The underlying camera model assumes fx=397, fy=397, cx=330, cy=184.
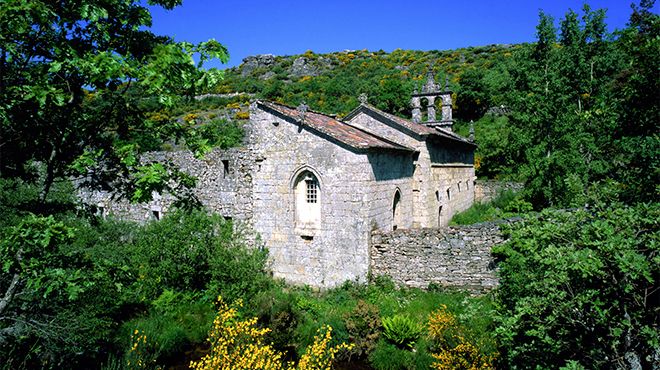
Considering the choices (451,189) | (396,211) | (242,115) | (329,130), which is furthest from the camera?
(242,115)

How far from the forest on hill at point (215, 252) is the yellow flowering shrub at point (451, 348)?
0.05m

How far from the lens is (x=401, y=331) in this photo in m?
9.91

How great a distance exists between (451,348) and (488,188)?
20.7 meters

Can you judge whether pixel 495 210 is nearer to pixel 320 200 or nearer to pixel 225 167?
pixel 320 200

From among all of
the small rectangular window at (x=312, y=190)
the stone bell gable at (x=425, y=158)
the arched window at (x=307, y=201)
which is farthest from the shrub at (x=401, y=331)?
the stone bell gable at (x=425, y=158)

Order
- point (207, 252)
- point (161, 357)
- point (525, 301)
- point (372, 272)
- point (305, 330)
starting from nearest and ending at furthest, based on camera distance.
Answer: point (525, 301) < point (161, 357) < point (305, 330) < point (207, 252) < point (372, 272)

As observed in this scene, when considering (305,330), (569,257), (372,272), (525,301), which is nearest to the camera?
(569,257)

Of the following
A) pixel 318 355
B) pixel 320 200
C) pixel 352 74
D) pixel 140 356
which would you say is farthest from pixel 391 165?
pixel 352 74

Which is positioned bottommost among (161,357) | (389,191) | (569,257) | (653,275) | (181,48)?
(161,357)

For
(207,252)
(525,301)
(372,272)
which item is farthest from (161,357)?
(525,301)

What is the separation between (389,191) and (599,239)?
9062mm

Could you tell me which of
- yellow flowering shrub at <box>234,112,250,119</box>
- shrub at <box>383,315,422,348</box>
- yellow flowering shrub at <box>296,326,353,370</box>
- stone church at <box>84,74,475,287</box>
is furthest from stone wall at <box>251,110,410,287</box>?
yellow flowering shrub at <box>234,112,250,119</box>

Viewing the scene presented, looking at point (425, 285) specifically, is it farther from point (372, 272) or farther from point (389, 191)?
point (389, 191)

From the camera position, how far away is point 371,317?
33.7 ft
